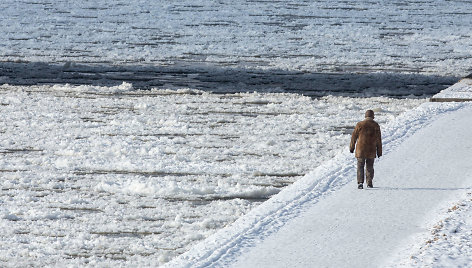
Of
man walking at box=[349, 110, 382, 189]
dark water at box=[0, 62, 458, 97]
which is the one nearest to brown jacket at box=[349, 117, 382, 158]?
man walking at box=[349, 110, 382, 189]

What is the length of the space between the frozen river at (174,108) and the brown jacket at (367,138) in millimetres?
1191

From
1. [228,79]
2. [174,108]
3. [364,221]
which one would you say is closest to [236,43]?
[228,79]

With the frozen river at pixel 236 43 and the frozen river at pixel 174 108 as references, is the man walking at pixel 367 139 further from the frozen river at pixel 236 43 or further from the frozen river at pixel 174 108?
the frozen river at pixel 236 43

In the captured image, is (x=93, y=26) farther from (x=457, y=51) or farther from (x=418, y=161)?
(x=418, y=161)

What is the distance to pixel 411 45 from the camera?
22.5 m

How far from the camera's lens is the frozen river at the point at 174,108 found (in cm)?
766

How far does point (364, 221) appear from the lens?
6.84 metres

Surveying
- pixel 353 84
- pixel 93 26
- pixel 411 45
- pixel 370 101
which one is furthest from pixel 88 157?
pixel 93 26

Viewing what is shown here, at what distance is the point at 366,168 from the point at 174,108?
647cm

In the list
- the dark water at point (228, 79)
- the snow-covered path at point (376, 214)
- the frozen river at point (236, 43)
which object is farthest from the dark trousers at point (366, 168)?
the frozen river at point (236, 43)

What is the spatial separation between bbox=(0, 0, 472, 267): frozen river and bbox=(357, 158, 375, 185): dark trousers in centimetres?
105

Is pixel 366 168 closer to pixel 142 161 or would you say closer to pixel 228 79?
pixel 142 161

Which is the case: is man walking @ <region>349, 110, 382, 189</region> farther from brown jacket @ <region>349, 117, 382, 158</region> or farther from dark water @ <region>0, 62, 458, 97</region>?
dark water @ <region>0, 62, 458, 97</region>

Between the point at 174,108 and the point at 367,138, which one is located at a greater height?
the point at 174,108
